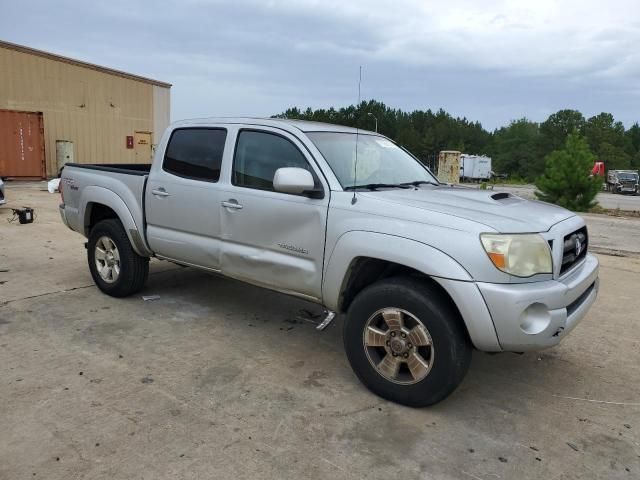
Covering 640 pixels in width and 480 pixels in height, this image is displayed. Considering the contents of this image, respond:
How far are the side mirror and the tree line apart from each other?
8120 cm

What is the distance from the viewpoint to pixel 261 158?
13.7 feet

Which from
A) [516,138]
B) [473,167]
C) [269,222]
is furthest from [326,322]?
[516,138]

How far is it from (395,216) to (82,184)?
3695 mm

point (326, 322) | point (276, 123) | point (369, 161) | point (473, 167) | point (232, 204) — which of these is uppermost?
point (276, 123)

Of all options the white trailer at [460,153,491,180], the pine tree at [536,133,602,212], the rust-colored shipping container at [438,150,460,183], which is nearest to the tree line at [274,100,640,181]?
the white trailer at [460,153,491,180]

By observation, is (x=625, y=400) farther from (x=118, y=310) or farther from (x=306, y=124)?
(x=118, y=310)

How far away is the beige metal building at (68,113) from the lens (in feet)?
62.5

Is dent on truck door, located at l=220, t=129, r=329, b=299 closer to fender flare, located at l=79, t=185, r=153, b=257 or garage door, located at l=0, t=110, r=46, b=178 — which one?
fender flare, located at l=79, t=185, r=153, b=257

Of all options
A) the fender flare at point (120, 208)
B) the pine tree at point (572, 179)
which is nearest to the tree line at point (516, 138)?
the pine tree at point (572, 179)

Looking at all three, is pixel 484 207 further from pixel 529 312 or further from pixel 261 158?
pixel 261 158

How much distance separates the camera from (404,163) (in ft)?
15.1

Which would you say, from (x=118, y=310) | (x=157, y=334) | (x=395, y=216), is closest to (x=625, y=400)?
(x=395, y=216)

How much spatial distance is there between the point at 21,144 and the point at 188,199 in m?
18.1

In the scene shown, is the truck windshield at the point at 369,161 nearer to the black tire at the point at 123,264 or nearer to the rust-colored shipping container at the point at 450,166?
the black tire at the point at 123,264
